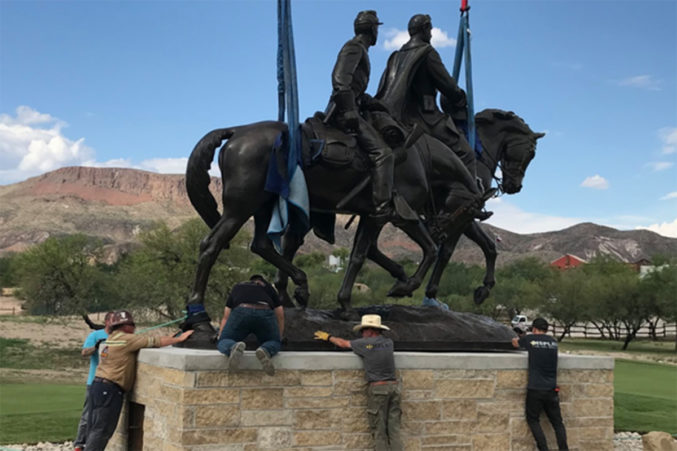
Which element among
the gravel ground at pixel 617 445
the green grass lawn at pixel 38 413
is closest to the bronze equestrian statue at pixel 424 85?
the gravel ground at pixel 617 445

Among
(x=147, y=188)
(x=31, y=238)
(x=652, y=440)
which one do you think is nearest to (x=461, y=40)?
(x=652, y=440)

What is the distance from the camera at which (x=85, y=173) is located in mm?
195375

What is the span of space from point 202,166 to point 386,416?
3.22m

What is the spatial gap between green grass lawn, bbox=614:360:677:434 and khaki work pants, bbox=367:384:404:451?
21.6 ft

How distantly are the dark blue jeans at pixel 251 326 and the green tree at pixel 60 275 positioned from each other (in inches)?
1519

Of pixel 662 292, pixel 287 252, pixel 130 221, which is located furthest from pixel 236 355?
pixel 130 221

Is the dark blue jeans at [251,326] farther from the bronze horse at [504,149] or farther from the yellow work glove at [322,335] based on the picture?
the bronze horse at [504,149]

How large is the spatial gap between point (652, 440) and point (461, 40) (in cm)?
604

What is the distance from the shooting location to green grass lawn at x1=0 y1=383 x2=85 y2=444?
1010cm

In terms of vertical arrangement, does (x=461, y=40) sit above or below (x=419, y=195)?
above

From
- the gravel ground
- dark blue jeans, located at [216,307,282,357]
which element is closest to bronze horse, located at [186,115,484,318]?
dark blue jeans, located at [216,307,282,357]

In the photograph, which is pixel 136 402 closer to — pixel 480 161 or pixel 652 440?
pixel 480 161

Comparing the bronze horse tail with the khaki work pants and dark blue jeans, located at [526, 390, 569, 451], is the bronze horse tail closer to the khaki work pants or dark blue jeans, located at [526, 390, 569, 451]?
the khaki work pants

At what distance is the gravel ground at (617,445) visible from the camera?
9281 millimetres
